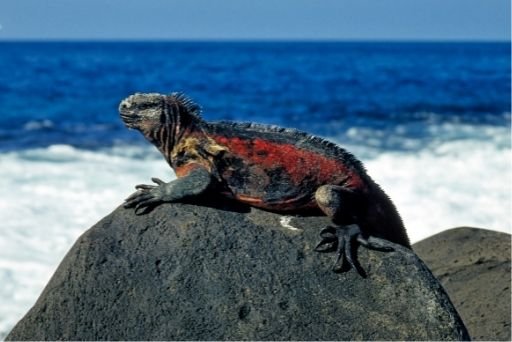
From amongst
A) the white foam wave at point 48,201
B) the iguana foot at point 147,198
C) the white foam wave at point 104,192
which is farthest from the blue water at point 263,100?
the iguana foot at point 147,198

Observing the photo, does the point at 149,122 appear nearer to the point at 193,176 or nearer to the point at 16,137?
the point at 193,176

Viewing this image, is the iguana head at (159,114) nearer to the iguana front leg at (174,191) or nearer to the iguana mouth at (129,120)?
the iguana mouth at (129,120)

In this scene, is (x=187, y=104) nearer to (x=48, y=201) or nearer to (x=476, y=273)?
(x=476, y=273)

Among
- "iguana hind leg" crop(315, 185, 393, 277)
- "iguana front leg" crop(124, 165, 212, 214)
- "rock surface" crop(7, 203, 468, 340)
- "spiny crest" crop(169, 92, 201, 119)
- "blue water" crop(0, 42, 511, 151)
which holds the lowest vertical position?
"blue water" crop(0, 42, 511, 151)

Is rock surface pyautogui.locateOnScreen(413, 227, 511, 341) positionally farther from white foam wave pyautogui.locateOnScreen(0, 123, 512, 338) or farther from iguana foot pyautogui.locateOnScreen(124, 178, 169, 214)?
white foam wave pyautogui.locateOnScreen(0, 123, 512, 338)

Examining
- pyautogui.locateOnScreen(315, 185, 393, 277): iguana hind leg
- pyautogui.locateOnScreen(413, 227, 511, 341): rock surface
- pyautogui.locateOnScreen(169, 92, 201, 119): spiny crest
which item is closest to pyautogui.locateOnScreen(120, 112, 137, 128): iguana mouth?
pyautogui.locateOnScreen(169, 92, 201, 119): spiny crest

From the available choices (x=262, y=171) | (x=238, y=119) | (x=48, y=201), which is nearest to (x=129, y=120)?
(x=262, y=171)
